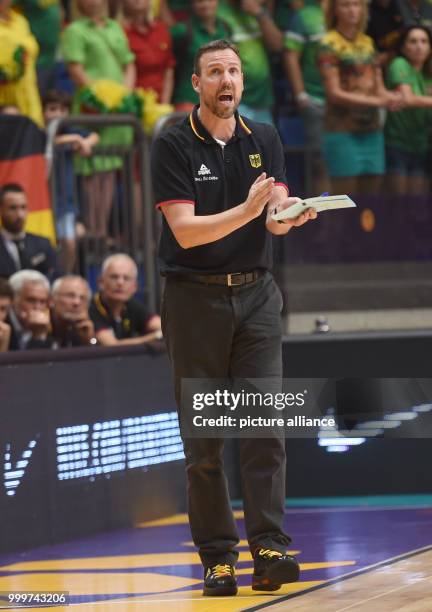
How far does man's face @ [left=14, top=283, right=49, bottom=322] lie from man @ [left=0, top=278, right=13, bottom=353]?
213 millimetres

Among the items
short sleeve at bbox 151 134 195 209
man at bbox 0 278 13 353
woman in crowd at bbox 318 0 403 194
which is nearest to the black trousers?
short sleeve at bbox 151 134 195 209

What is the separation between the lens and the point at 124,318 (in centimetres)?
955

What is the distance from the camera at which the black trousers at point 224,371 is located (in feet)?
19.8

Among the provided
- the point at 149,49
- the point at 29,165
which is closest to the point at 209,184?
the point at 29,165

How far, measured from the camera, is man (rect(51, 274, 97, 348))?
898 centimetres

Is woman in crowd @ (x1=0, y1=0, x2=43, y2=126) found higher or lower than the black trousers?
higher

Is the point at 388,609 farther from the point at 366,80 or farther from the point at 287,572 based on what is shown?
the point at 366,80

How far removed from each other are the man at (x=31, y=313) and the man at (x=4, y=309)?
6.9 inches

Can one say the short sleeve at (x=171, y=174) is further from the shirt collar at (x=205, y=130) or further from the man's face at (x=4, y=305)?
the man's face at (x=4, y=305)

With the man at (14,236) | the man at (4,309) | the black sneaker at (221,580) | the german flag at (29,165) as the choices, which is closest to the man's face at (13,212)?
the man at (14,236)

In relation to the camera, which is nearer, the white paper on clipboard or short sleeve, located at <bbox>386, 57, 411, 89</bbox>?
the white paper on clipboard

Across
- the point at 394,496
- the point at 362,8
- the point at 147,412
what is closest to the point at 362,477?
the point at 394,496

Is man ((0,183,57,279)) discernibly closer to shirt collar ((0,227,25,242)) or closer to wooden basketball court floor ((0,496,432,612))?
shirt collar ((0,227,25,242))

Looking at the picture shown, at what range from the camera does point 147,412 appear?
9.04 meters
